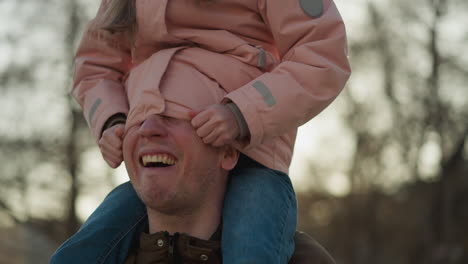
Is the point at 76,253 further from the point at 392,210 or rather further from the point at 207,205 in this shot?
the point at 392,210

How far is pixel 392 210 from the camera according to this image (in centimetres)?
2956

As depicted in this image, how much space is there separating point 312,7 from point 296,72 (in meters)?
0.29

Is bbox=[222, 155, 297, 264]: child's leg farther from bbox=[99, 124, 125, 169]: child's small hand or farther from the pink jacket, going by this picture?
bbox=[99, 124, 125, 169]: child's small hand

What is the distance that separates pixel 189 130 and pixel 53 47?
550 inches

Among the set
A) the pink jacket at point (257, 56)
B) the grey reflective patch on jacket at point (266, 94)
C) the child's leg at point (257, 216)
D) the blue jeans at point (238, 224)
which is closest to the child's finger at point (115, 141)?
the pink jacket at point (257, 56)

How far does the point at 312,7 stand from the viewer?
290 centimetres

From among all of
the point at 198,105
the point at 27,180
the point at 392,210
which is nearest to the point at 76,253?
the point at 198,105

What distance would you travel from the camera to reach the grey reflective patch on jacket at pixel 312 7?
2.89 m

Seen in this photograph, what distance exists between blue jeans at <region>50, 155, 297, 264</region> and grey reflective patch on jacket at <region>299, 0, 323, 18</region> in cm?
62

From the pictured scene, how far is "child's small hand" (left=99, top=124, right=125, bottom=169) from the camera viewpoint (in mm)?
2908

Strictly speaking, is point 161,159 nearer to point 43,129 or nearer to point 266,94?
point 266,94

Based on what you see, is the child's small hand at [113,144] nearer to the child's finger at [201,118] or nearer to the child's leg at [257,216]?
the child's finger at [201,118]

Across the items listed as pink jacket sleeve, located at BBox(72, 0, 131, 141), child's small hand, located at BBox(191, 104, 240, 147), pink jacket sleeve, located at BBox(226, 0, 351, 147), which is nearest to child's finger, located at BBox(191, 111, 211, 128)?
child's small hand, located at BBox(191, 104, 240, 147)

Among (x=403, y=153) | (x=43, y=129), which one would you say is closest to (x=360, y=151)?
(x=403, y=153)
